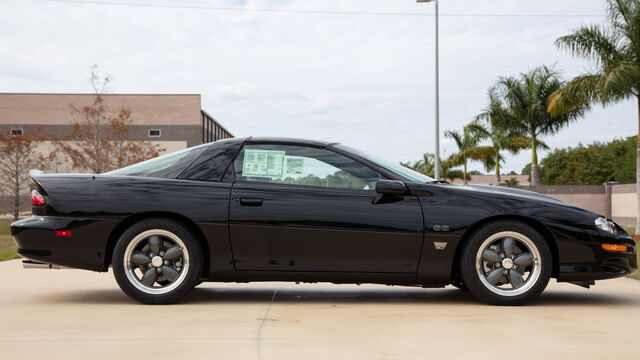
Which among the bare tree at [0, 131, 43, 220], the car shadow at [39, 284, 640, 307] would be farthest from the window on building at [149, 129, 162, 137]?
the car shadow at [39, 284, 640, 307]

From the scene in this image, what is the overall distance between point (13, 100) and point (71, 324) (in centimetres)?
5340

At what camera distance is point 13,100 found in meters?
A: 53.3

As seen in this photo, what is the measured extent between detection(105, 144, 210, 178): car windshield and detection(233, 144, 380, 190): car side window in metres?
0.42

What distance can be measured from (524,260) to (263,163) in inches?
91.5

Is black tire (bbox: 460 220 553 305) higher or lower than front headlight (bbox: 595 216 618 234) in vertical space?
lower

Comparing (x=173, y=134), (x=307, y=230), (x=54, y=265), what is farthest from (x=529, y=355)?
(x=173, y=134)

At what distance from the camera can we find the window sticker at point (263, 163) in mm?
5965

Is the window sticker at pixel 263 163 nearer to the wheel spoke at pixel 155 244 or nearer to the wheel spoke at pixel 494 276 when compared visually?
the wheel spoke at pixel 155 244

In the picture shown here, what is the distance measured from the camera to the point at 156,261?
226 inches

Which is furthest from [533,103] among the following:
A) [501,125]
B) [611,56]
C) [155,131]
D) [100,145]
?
[155,131]

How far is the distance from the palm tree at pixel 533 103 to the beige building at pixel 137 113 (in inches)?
1011

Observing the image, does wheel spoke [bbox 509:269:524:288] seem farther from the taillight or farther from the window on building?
the window on building

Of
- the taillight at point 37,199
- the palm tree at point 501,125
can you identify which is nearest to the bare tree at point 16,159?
the palm tree at point 501,125

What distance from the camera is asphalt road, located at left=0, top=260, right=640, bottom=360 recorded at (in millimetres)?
4094
